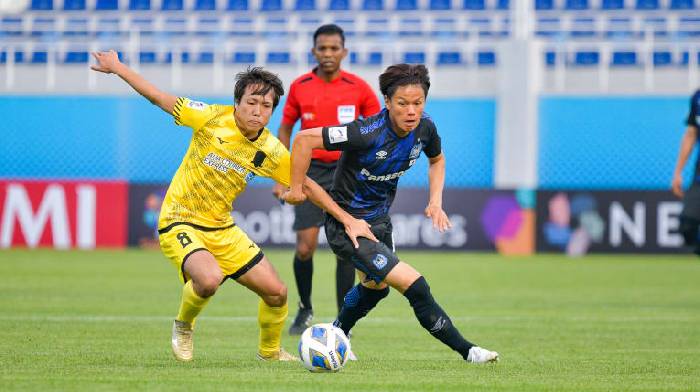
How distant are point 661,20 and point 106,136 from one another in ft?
38.8

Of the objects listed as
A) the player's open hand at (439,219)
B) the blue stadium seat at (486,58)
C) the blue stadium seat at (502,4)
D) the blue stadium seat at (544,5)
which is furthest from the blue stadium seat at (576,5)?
the player's open hand at (439,219)

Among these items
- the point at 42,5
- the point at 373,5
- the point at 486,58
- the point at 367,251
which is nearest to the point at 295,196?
the point at 367,251

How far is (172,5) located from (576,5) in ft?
28.5

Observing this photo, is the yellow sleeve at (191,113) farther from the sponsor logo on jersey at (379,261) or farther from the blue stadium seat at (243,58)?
the blue stadium seat at (243,58)

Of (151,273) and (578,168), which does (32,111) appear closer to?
(151,273)

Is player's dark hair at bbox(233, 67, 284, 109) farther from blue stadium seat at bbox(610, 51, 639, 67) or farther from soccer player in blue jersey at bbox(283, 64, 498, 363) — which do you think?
blue stadium seat at bbox(610, 51, 639, 67)

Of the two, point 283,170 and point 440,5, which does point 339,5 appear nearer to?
point 440,5

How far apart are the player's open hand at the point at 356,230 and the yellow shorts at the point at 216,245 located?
2.30ft

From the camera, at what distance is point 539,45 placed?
2364 centimetres

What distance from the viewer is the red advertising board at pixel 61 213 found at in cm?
2094

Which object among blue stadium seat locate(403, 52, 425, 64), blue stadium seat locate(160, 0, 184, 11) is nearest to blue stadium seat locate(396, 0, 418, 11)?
blue stadium seat locate(403, 52, 425, 64)

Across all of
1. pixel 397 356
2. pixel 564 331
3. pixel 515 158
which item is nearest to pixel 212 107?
pixel 397 356

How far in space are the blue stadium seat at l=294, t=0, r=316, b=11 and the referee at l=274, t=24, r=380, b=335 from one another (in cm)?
1709

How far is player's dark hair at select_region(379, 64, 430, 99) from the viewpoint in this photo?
709cm
